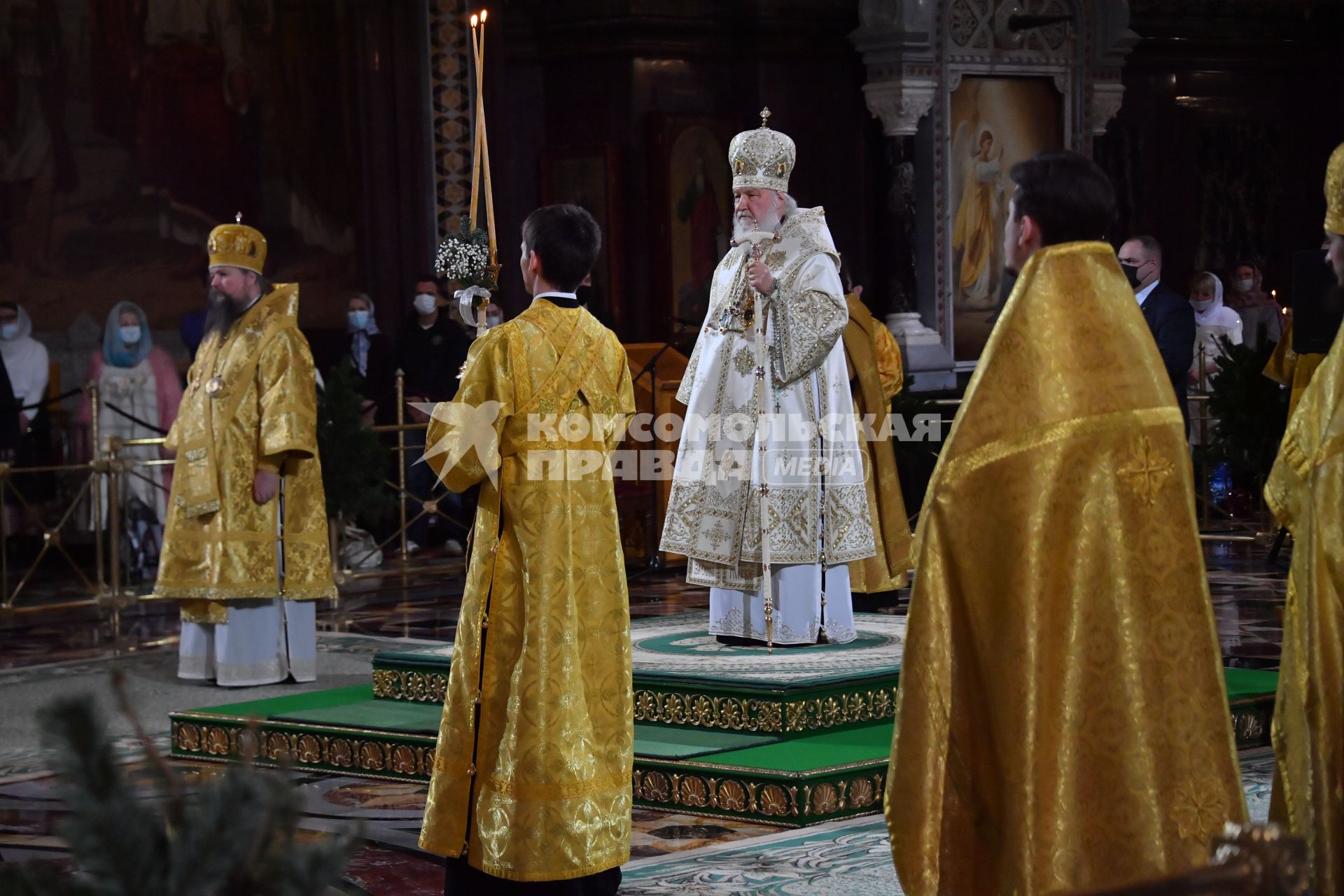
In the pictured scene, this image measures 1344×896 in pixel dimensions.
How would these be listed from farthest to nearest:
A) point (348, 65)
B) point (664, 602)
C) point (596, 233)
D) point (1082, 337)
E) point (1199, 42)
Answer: point (1199, 42) → point (348, 65) → point (664, 602) → point (596, 233) → point (1082, 337)

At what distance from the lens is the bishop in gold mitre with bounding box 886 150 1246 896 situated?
3307mm

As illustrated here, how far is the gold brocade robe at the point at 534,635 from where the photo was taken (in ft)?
13.8

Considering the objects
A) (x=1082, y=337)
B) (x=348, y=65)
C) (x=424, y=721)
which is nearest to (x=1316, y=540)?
(x=1082, y=337)

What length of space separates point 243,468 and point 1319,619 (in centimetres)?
508

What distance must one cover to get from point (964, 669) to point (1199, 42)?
1448 cm

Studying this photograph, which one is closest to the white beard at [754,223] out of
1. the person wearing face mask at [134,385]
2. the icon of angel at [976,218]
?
the person wearing face mask at [134,385]

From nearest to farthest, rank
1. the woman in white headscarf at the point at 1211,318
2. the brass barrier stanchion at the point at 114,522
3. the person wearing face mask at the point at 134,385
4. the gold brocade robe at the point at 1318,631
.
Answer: the gold brocade robe at the point at 1318,631 → the brass barrier stanchion at the point at 114,522 → the person wearing face mask at the point at 134,385 → the woman in white headscarf at the point at 1211,318

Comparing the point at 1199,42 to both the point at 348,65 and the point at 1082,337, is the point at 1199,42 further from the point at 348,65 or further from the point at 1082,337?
the point at 1082,337

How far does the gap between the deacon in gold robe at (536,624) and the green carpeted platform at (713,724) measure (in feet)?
4.05

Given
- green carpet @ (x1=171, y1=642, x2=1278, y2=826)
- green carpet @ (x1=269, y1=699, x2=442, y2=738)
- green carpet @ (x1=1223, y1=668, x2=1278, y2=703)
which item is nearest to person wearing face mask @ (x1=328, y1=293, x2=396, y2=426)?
green carpet @ (x1=171, y1=642, x2=1278, y2=826)

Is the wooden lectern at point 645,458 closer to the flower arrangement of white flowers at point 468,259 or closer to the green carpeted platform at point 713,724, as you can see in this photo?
the green carpeted platform at point 713,724

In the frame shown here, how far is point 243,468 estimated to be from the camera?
769 cm

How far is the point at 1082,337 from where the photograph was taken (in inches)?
131

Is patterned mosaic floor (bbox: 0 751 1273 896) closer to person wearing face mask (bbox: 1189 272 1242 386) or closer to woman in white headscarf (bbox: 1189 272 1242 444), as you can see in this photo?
woman in white headscarf (bbox: 1189 272 1242 444)
